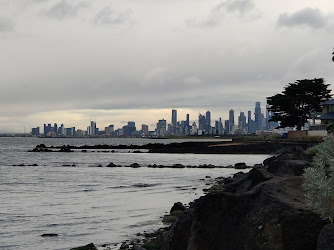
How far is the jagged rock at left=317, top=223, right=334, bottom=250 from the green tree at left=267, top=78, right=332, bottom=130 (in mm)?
86816

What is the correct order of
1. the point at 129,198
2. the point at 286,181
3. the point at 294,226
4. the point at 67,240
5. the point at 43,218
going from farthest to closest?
the point at 129,198
the point at 43,218
the point at 67,240
the point at 286,181
the point at 294,226

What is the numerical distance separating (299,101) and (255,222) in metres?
88.1

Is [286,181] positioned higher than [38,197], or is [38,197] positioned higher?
[286,181]

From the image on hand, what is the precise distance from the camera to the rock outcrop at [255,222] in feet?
24.3

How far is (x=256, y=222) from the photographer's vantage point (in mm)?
7793

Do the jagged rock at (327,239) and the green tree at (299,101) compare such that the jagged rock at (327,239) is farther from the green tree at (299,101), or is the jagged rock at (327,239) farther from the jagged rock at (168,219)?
the green tree at (299,101)

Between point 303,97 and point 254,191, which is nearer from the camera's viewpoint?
point 254,191

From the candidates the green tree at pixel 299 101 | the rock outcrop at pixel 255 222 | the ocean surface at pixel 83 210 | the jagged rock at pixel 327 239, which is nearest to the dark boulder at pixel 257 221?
the rock outcrop at pixel 255 222

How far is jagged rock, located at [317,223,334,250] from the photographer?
630 cm

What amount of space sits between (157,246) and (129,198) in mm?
→ 12020

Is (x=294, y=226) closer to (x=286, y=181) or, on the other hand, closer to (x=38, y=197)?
(x=286, y=181)

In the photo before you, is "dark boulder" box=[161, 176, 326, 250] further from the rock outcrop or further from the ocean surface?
the ocean surface

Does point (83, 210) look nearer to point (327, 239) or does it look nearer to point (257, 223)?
point (257, 223)

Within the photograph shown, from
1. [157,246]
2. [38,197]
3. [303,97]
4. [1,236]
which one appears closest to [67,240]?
[1,236]
